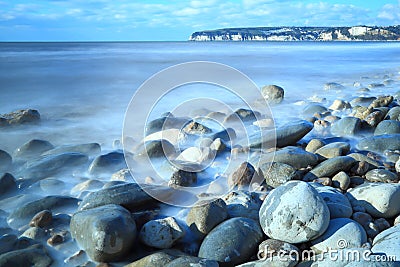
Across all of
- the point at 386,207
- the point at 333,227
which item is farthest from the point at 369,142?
the point at 333,227

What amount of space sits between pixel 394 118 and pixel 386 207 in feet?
8.60

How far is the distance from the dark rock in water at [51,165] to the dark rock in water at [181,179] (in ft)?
3.73

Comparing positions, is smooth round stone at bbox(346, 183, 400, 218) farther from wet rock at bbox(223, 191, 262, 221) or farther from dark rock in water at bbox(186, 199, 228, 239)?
dark rock in water at bbox(186, 199, 228, 239)

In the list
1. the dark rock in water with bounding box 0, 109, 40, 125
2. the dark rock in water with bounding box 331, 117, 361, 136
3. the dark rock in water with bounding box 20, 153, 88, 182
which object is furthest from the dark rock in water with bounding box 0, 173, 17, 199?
the dark rock in water with bounding box 331, 117, 361, 136

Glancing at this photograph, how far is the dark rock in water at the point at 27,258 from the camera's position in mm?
1973

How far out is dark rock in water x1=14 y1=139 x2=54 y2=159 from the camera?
12.6 feet

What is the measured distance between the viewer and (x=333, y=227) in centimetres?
211

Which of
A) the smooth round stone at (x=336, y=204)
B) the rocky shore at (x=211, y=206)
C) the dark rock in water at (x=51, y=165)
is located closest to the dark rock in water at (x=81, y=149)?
the rocky shore at (x=211, y=206)

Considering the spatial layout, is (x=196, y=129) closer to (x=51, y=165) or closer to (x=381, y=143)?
(x=51, y=165)

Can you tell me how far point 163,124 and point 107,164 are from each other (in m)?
1.24

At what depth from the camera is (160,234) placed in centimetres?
215

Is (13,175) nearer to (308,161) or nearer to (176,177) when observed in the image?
(176,177)

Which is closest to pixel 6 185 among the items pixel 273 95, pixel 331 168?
pixel 331 168

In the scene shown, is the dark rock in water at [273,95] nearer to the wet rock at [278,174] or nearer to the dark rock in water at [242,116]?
the dark rock in water at [242,116]
